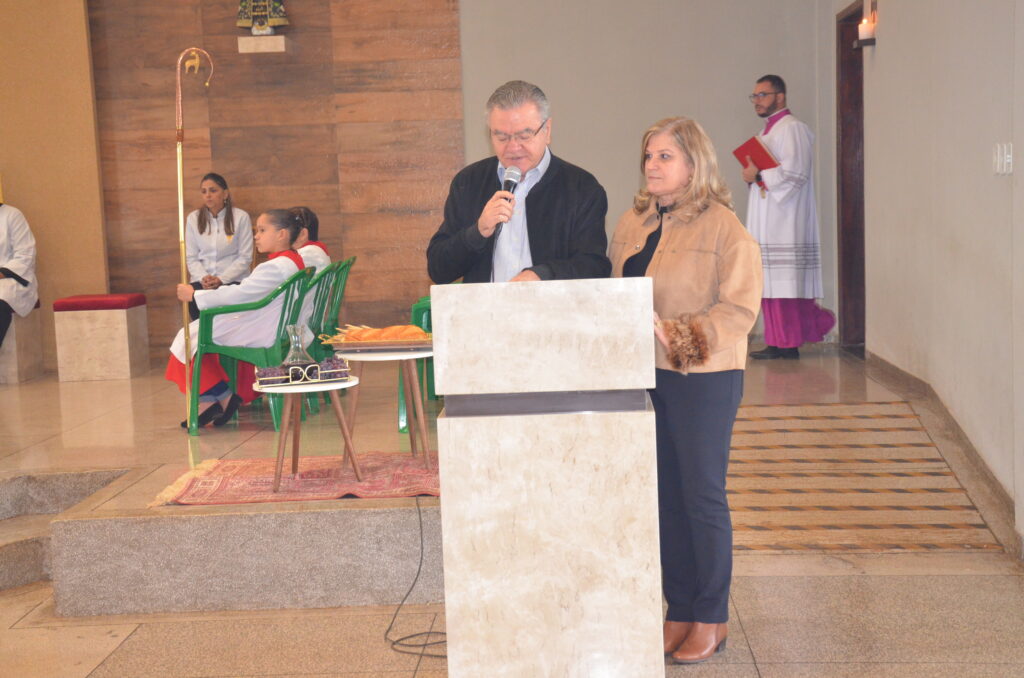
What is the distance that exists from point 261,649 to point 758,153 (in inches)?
199

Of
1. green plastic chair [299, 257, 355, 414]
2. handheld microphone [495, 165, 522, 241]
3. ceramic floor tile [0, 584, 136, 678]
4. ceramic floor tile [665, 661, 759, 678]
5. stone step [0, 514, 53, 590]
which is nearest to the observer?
handheld microphone [495, 165, 522, 241]

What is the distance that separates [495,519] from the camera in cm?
237

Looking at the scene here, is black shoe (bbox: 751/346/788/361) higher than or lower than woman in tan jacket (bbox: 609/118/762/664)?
lower

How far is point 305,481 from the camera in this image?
174 inches

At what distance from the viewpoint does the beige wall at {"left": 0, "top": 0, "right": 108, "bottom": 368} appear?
8664mm

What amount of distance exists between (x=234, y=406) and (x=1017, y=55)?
410cm

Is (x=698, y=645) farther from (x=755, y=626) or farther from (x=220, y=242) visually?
(x=220, y=242)

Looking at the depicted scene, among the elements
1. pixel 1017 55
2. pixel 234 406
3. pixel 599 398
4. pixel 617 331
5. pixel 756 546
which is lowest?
pixel 756 546

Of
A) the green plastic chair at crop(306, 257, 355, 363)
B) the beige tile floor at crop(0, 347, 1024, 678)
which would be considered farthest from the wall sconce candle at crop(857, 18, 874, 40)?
the green plastic chair at crop(306, 257, 355, 363)

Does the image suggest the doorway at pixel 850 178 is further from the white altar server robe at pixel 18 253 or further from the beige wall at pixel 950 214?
the white altar server robe at pixel 18 253

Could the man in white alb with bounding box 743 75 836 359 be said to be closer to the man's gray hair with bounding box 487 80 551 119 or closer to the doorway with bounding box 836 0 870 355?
the doorway with bounding box 836 0 870 355

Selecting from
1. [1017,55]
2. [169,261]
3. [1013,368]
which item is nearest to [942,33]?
[1017,55]

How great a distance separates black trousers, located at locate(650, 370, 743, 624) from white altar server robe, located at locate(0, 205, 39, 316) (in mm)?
6519

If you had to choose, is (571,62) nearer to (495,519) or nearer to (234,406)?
(234,406)
